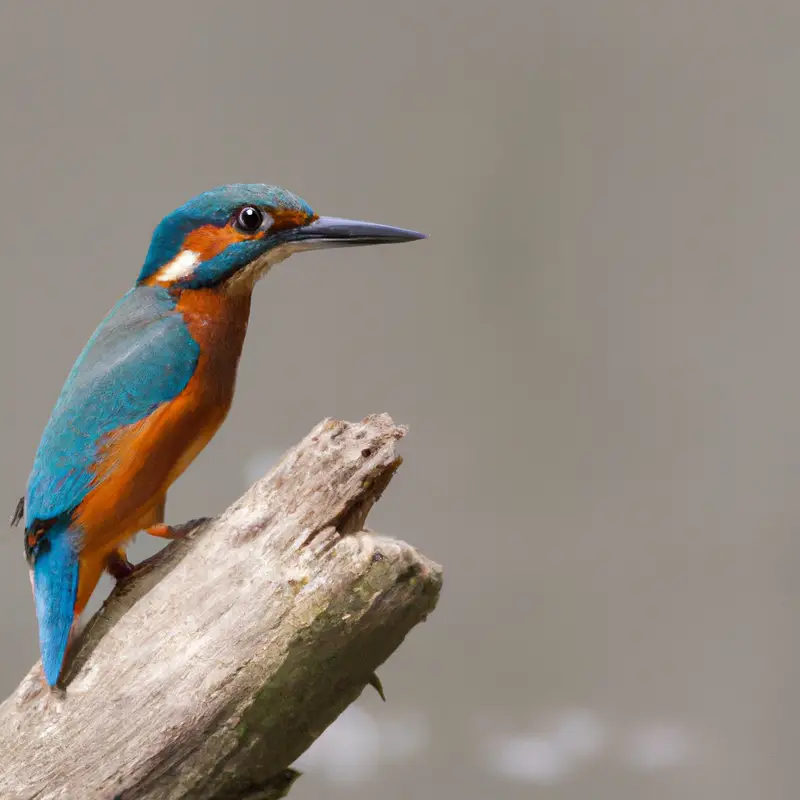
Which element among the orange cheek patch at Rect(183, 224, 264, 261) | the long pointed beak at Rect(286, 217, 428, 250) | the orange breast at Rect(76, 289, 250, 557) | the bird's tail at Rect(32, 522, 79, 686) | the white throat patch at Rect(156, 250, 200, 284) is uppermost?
the long pointed beak at Rect(286, 217, 428, 250)

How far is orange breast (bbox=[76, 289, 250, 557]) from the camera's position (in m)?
1.32

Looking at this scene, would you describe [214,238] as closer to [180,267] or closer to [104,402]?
[180,267]

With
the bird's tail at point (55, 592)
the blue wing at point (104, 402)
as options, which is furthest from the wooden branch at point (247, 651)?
the blue wing at point (104, 402)

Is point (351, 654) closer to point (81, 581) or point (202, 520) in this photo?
point (202, 520)

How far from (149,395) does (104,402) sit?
0.24 feet

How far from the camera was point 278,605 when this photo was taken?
1200mm

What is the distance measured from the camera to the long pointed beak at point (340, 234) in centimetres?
141

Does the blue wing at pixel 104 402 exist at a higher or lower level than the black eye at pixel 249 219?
lower

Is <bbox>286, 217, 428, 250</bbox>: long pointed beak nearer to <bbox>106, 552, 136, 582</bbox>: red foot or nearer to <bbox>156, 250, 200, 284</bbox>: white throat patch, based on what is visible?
<bbox>156, 250, 200, 284</bbox>: white throat patch

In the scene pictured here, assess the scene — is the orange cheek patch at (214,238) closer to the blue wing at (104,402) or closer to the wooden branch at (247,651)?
the blue wing at (104,402)

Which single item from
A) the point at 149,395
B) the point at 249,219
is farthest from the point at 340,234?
the point at 149,395

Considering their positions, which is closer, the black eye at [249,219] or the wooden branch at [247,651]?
the wooden branch at [247,651]

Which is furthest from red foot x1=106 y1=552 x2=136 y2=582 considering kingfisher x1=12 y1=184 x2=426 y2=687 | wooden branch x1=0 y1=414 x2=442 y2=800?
wooden branch x1=0 y1=414 x2=442 y2=800

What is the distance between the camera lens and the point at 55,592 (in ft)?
4.29
